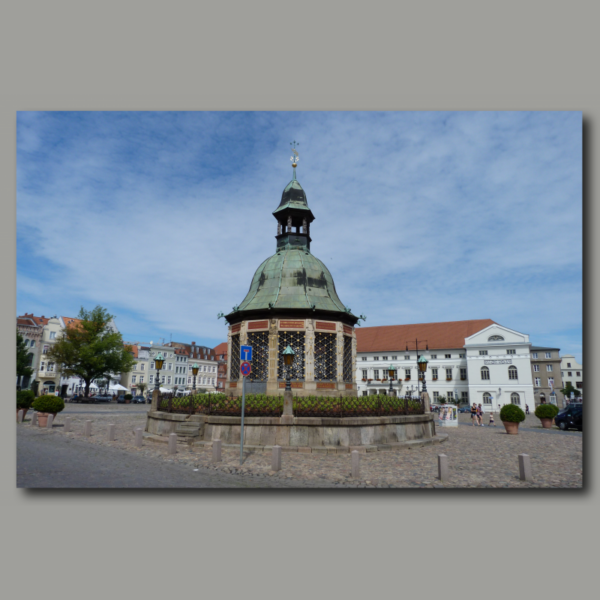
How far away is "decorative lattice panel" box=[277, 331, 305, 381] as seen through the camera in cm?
1892

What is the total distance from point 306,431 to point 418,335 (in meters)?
53.5

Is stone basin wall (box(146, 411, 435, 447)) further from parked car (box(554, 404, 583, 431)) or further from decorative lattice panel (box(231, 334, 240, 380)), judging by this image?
parked car (box(554, 404, 583, 431))

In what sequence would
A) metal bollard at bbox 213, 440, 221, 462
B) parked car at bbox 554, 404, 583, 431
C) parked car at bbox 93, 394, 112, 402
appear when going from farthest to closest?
parked car at bbox 93, 394, 112, 402
parked car at bbox 554, 404, 583, 431
metal bollard at bbox 213, 440, 221, 462

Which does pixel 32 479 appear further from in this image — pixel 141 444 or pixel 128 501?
pixel 141 444

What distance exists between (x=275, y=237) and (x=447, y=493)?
59.7ft

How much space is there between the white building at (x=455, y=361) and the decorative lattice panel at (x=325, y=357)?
27810 millimetres

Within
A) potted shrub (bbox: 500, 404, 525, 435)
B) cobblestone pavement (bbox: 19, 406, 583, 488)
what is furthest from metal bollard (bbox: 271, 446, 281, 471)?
potted shrub (bbox: 500, 404, 525, 435)

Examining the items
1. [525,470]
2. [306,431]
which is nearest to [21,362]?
[306,431]

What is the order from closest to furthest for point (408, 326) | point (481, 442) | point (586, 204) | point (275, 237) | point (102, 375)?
point (586, 204) → point (481, 442) → point (275, 237) → point (102, 375) → point (408, 326)

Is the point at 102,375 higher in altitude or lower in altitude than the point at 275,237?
lower

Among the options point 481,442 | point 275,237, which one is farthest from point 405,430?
point 275,237

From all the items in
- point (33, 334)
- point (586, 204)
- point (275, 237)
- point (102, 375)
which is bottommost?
point (102, 375)

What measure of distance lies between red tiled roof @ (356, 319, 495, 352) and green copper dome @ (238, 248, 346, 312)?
40955mm

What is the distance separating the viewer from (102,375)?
165ft
